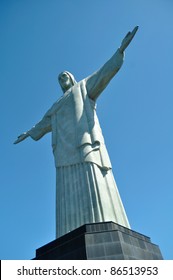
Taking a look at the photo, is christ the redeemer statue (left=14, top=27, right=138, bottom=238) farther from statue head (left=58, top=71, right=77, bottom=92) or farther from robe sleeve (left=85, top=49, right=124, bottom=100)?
statue head (left=58, top=71, right=77, bottom=92)

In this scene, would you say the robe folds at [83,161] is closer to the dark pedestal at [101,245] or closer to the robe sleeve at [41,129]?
the robe sleeve at [41,129]

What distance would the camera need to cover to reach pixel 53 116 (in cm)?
1030

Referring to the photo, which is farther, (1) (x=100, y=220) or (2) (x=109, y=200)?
(2) (x=109, y=200)

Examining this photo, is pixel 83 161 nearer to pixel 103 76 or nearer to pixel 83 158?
pixel 83 158

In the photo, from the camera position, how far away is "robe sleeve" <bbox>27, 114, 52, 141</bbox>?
10.8m

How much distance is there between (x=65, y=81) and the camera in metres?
11.0

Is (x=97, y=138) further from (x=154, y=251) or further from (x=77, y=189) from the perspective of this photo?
(x=154, y=251)

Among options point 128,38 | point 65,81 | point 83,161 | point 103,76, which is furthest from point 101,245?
point 65,81

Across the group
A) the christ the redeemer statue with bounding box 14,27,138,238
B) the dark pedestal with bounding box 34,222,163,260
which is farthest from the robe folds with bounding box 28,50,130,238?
the dark pedestal with bounding box 34,222,163,260

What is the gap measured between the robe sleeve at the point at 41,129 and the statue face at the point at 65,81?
137cm

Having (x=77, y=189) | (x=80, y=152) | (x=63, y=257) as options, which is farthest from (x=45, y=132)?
(x=63, y=257)

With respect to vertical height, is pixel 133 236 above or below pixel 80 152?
below

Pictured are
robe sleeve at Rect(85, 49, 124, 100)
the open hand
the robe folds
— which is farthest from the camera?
robe sleeve at Rect(85, 49, 124, 100)
